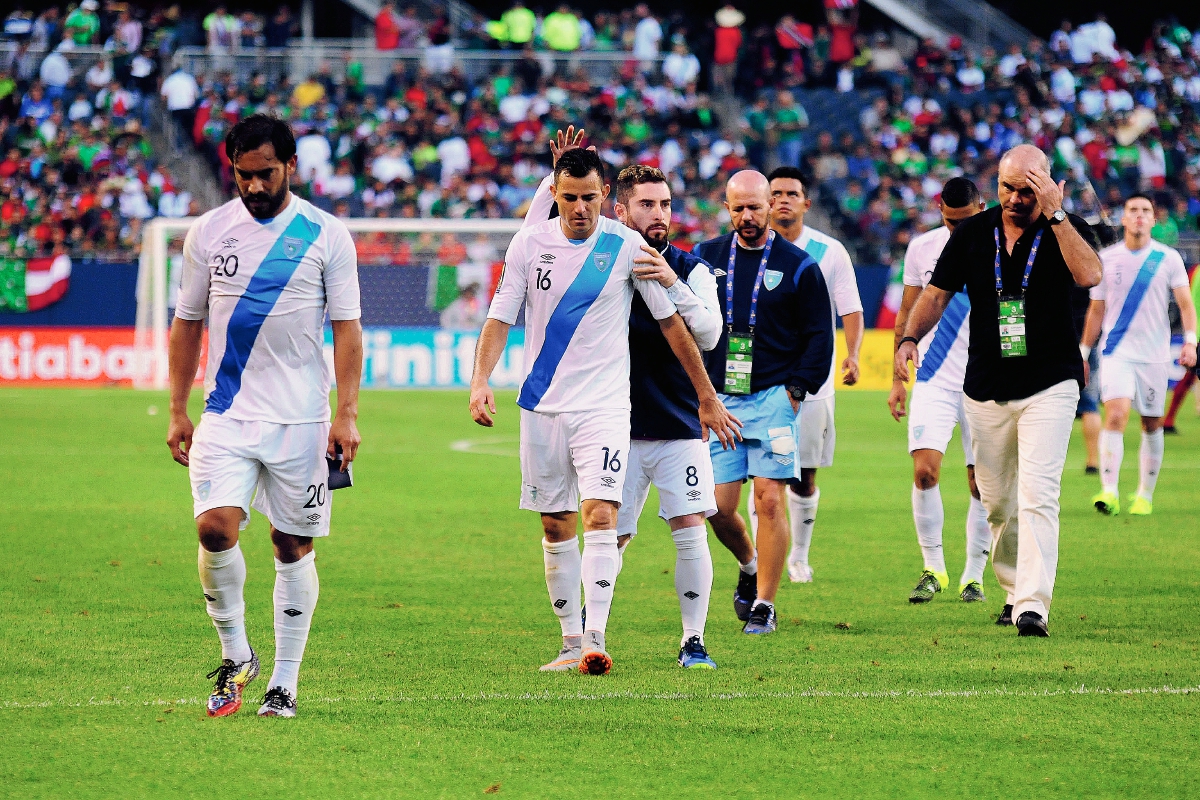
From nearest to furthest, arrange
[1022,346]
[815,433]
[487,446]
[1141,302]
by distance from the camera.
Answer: [1022,346], [815,433], [1141,302], [487,446]

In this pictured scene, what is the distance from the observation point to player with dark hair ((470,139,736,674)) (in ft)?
20.9

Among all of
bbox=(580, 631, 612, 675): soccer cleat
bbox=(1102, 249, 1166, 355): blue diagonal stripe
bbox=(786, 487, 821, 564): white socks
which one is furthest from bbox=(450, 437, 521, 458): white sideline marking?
bbox=(580, 631, 612, 675): soccer cleat

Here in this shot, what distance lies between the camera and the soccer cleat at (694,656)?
6.47 meters

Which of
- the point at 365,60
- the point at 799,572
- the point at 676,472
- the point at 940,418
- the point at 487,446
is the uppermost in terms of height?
the point at 365,60

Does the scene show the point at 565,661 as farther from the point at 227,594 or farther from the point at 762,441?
the point at 762,441

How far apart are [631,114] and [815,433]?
23285 mm

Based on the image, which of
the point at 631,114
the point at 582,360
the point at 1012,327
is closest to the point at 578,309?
the point at 582,360

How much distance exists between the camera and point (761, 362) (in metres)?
7.71

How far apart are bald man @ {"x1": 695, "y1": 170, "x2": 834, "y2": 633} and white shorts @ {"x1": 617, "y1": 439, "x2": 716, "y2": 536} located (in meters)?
0.75

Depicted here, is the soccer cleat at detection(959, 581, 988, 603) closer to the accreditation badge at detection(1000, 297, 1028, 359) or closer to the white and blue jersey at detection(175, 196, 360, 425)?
the accreditation badge at detection(1000, 297, 1028, 359)

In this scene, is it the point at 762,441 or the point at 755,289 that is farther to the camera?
the point at 755,289

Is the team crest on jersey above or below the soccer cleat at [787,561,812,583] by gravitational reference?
above

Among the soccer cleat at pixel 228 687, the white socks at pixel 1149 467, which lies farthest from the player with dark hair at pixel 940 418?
the soccer cleat at pixel 228 687

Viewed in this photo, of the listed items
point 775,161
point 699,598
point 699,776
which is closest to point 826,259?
point 699,598
